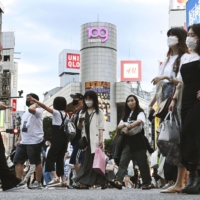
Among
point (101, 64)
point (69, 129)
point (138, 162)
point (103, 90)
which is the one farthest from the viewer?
point (101, 64)

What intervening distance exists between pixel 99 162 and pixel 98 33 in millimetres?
105647

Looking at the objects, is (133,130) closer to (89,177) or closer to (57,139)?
(89,177)

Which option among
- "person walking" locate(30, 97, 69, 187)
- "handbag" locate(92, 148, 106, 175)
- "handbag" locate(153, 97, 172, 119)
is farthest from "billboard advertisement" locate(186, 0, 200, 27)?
"handbag" locate(153, 97, 172, 119)

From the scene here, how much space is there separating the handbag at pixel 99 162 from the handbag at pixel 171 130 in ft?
8.42

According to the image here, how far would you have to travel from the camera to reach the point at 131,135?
839 cm

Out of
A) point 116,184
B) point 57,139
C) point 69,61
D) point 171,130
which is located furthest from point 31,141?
point 69,61

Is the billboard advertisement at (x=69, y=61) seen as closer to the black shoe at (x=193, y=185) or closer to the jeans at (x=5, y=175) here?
the jeans at (x=5, y=175)

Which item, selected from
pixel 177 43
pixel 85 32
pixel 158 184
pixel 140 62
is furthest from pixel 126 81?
pixel 177 43

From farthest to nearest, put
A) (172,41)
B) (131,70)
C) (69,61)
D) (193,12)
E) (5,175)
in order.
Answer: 1. (69,61)
2. (131,70)
3. (193,12)
4. (172,41)
5. (5,175)

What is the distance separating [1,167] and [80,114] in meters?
2.86

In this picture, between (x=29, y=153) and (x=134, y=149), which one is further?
(x=29, y=153)

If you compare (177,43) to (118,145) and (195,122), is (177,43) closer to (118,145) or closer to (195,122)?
(195,122)

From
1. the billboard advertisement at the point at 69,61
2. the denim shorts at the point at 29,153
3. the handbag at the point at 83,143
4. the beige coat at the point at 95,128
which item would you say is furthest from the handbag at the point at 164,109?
the billboard advertisement at the point at 69,61

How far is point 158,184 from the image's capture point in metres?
14.2
